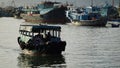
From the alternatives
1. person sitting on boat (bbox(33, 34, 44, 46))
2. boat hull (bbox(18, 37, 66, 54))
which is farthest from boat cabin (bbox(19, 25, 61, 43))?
boat hull (bbox(18, 37, 66, 54))

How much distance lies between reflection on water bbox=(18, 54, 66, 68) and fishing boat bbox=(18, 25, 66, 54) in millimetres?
541

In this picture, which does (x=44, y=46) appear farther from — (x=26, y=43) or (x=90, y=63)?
(x=90, y=63)

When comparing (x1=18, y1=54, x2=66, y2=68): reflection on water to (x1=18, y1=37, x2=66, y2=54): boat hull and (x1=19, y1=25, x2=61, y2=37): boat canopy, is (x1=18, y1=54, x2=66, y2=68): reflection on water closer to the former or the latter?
(x1=18, y1=37, x2=66, y2=54): boat hull

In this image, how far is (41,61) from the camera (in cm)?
3347

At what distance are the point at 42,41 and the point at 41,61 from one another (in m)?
2.73

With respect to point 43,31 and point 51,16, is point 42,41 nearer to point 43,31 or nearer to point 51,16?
point 43,31

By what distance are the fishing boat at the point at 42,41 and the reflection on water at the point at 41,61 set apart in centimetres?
54

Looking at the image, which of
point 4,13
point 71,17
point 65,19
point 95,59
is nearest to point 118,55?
point 95,59

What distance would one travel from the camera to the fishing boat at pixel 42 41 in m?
35.2

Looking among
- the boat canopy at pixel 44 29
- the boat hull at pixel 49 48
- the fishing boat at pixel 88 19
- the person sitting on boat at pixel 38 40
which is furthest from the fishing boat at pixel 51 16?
the boat hull at pixel 49 48

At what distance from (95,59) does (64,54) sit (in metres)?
3.72

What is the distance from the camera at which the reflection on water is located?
31703mm

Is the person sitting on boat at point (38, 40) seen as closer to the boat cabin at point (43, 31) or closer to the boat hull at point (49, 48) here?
the boat hull at point (49, 48)

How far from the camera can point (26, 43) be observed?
121 feet
